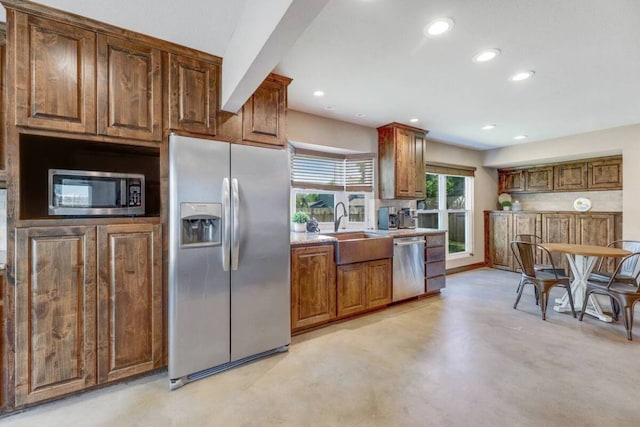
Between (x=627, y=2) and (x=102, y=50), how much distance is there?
3.28 m

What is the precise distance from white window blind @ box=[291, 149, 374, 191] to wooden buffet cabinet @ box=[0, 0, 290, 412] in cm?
161

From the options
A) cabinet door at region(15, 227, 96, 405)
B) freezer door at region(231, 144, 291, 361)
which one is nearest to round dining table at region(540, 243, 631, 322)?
freezer door at region(231, 144, 291, 361)

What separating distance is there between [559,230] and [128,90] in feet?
21.2

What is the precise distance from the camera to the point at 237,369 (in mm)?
2223

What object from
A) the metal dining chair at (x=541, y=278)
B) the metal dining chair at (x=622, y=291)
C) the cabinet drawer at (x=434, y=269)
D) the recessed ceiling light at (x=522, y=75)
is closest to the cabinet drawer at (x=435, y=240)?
the cabinet drawer at (x=434, y=269)

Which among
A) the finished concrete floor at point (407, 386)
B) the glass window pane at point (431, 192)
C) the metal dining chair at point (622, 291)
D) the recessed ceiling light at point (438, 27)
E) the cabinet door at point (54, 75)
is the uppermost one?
the recessed ceiling light at point (438, 27)

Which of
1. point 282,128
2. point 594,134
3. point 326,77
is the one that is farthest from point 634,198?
point 282,128

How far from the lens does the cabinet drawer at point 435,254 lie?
400 centimetres

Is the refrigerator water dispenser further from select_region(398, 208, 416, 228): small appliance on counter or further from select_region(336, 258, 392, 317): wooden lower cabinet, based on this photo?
select_region(398, 208, 416, 228): small appliance on counter

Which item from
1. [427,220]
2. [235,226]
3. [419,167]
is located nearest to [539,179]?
[427,220]

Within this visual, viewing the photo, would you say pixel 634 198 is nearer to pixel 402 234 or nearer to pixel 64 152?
pixel 402 234

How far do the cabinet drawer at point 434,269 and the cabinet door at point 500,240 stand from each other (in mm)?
2417

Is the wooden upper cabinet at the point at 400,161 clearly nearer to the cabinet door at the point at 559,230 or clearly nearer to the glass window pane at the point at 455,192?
the glass window pane at the point at 455,192

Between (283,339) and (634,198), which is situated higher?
(634,198)
